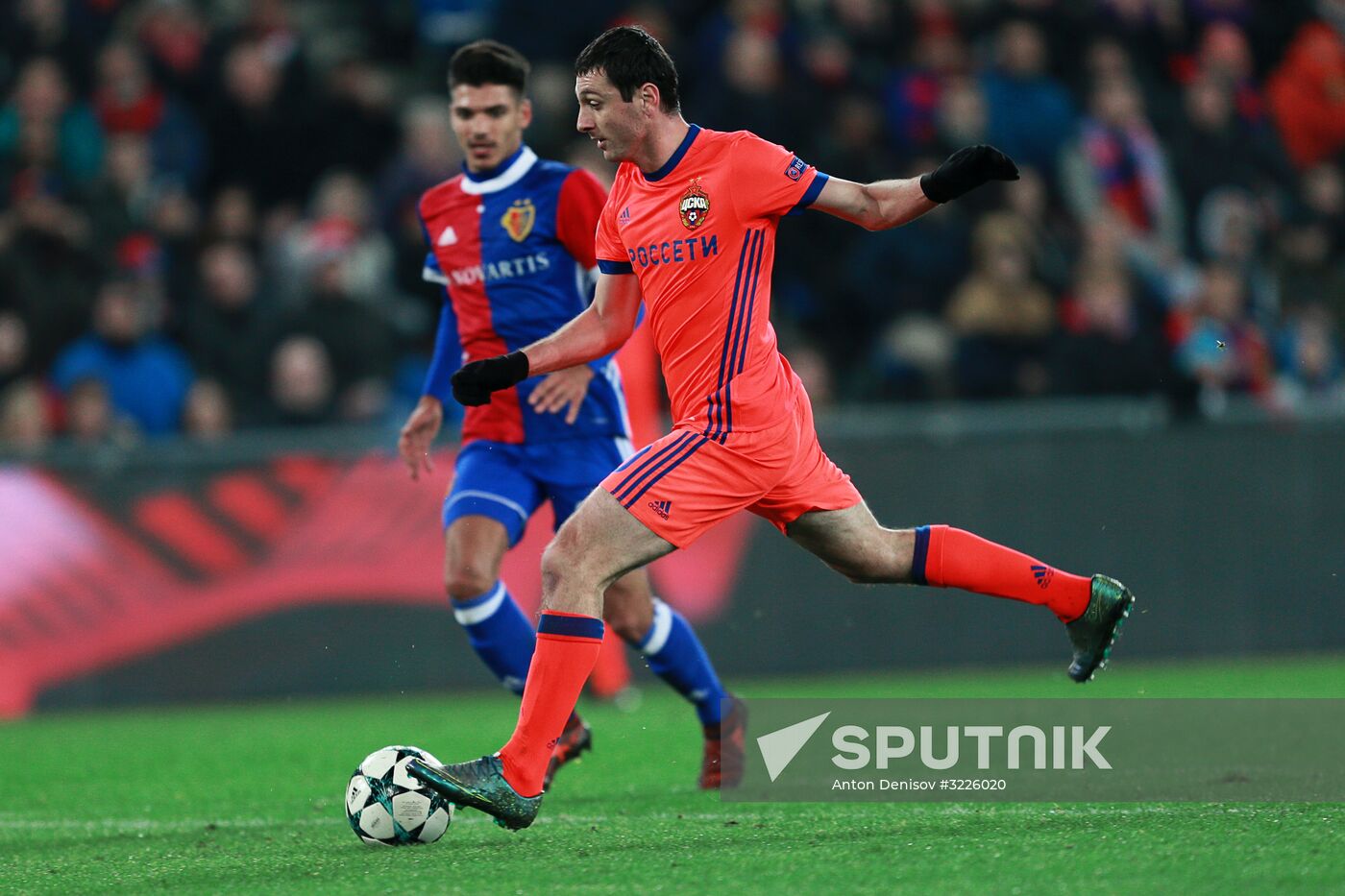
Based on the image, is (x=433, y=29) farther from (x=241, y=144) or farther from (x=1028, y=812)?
(x=1028, y=812)

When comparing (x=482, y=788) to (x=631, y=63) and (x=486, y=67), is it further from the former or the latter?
(x=486, y=67)

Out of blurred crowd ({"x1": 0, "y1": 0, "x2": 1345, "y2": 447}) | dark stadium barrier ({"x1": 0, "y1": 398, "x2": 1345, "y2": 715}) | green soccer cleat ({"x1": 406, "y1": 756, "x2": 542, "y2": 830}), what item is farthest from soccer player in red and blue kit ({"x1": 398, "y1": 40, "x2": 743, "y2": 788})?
blurred crowd ({"x1": 0, "y1": 0, "x2": 1345, "y2": 447})

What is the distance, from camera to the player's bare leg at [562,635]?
4988mm

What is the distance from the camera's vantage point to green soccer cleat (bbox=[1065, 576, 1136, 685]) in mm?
5578

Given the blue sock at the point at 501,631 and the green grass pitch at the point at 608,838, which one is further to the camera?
the blue sock at the point at 501,631

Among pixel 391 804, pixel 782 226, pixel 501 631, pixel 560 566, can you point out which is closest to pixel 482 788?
pixel 391 804

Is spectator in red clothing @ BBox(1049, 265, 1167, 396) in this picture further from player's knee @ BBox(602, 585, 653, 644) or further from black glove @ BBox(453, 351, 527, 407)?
black glove @ BBox(453, 351, 527, 407)

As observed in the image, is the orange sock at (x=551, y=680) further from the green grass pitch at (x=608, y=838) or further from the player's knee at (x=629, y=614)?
the player's knee at (x=629, y=614)

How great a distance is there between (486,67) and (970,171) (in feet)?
7.12

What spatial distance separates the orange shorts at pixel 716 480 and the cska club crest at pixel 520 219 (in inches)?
58.3

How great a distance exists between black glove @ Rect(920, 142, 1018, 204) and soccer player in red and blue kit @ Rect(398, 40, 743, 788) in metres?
1.71

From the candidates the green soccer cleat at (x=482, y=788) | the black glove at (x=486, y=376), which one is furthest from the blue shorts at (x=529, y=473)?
the green soccer cleat at (x=482, y=788)

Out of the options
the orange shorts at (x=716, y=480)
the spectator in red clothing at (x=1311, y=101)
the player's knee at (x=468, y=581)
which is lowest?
the player's knee at (x=468, y=581)

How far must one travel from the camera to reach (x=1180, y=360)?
10.9 metres
